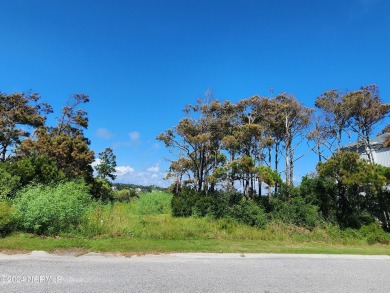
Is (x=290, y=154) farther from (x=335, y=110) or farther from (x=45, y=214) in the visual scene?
(x=45, y=214)

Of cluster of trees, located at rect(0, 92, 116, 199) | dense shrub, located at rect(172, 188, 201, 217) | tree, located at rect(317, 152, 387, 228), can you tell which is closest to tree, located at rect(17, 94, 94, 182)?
cluster of trees, located at rect(0, 92, 116, 199)

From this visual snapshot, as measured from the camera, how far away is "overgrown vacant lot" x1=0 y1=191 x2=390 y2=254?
795 cm

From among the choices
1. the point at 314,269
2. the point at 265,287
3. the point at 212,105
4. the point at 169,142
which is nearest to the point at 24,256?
the point at 265,287

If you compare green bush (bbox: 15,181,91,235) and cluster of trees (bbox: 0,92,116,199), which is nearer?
green bush (bbox: 15,181,91,235)

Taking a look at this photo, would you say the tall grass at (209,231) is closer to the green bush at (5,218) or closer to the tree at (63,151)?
the green bush at (5,218)

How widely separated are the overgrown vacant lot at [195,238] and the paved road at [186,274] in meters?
0.73

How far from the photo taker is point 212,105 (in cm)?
2352

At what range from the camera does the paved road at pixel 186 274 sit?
5012mm

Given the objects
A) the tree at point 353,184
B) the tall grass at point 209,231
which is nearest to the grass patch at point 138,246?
the tall grass at point 209,231

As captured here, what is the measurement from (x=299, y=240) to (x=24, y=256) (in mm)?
9646

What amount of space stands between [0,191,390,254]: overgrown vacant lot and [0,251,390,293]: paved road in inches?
28.9

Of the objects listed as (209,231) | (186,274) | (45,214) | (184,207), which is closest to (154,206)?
(184,207)

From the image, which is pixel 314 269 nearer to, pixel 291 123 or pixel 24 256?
pixel 24 256

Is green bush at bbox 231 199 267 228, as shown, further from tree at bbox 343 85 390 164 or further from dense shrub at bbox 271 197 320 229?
tree at bbox 343 85 390 164
